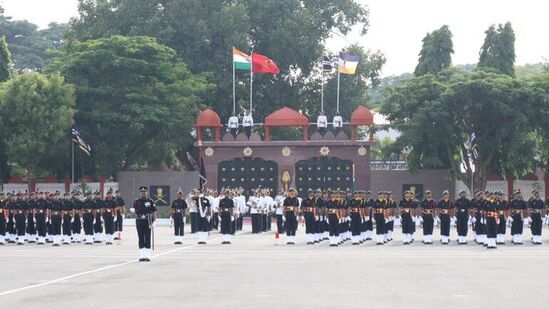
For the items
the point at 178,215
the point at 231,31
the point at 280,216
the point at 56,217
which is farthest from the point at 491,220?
the point at 231,31

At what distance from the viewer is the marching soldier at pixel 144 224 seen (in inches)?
1120

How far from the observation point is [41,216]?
38.7 metres

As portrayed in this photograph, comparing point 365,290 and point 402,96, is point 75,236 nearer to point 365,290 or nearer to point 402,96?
point 365,290

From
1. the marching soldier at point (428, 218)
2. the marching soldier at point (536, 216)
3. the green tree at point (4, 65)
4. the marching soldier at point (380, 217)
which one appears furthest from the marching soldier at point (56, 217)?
the green tree at point (4, 65)

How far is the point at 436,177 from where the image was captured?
61.1 meters

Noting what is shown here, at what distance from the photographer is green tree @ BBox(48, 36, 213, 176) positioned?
60.7 meters

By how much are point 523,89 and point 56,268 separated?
35663mm

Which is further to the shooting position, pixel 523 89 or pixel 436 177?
pixel 436 177

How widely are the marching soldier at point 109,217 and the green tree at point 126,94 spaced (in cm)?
2211

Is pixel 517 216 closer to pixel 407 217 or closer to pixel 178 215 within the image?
pixel 407 217

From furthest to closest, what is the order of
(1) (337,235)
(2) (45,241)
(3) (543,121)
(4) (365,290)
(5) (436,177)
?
(5) (436,177) < (3) (543,121) < (2) (45,241) < (1) (337,235) < (4) (365,290)

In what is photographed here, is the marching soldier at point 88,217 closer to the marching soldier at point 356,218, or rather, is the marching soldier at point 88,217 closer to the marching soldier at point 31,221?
the marching soldier at point 31,221

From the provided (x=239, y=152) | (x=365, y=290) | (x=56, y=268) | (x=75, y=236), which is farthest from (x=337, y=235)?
(x=239, y=152)

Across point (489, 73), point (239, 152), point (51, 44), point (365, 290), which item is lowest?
point (365, 290)
